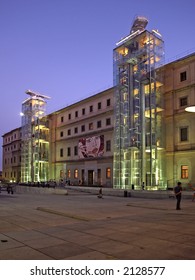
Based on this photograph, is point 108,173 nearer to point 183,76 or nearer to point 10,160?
point 183,76

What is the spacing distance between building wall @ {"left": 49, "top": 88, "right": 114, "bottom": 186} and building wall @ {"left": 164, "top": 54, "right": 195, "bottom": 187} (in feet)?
37.1

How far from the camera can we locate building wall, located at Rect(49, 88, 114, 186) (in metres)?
47.4

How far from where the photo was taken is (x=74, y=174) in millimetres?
54562

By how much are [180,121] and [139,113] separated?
517cm

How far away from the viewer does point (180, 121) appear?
35.9m

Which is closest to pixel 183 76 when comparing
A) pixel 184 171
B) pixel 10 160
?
pixel 184 171

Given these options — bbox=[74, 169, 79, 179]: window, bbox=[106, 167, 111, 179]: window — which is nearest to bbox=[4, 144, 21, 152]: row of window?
bbox=[74, 169, 79, 179]: window

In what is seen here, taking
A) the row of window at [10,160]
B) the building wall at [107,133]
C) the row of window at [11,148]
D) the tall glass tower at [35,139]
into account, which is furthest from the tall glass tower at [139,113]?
the row of window at [11,148]

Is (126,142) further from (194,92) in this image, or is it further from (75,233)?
(75,233)

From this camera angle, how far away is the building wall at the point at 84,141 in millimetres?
47438

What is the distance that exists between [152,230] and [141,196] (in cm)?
2170

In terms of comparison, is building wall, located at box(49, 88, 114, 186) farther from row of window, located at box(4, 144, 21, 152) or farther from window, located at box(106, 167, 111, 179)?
row of window, located at box(4, 144, 21, 152)

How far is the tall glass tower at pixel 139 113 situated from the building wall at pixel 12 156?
44716 millimetres

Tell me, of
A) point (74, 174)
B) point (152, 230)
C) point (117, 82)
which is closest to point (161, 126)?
point (117, 82)
